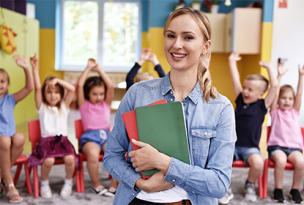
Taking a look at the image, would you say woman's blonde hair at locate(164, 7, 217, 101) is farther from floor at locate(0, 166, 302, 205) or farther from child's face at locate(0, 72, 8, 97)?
child's face at locate(0, 72, 8, 97)

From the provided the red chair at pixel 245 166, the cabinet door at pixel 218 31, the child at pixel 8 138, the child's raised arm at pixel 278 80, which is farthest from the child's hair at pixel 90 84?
the cabinet door at pixel 218 31

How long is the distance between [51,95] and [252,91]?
1.48 m

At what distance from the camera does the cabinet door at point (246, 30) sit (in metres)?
5.08

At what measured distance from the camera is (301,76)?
9.96 feet

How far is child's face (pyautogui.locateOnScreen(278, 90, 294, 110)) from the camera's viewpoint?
3.11 m

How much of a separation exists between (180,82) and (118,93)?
5402 mm

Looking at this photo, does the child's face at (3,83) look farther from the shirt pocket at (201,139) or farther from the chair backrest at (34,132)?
the shirt pocket at (201,139)

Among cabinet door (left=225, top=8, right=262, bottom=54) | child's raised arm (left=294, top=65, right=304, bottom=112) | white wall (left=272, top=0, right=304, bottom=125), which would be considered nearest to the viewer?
child's raised arm (left=294, top=65, right=304, bottom=112)

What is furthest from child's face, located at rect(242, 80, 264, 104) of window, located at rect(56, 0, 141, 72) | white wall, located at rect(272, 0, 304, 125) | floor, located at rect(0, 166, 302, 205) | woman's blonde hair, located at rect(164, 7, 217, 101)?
window, located at rect(56, 0, 141, 72)

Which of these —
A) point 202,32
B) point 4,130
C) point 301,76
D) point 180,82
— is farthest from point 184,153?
point 301,76

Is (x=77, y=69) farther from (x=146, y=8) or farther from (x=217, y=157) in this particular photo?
(x=217, y=157)

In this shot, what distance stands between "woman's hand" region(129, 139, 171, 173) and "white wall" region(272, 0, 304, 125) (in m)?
3.87

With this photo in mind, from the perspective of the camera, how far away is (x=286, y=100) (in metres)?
3.11

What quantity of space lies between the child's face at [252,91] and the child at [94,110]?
1.02 meters
